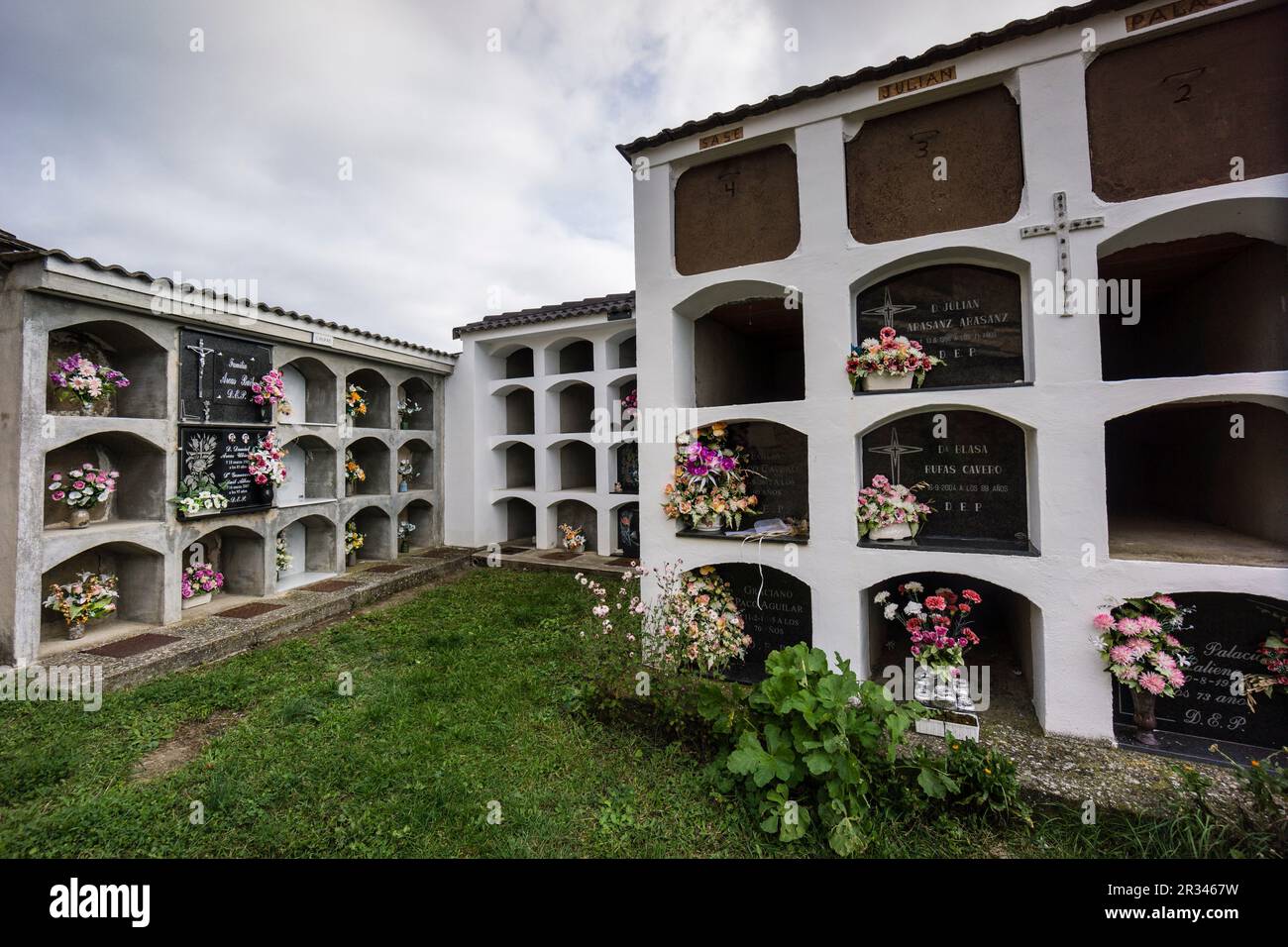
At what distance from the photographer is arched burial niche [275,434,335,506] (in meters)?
8.76

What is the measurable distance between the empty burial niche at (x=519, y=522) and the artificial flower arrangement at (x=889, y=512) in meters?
8.24

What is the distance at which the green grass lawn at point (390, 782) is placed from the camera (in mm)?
2943

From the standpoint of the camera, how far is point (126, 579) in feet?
21.4

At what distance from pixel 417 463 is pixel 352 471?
1.83 m

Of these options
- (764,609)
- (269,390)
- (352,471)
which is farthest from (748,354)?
(352,471)

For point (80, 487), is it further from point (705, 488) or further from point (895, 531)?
point (895, 531)

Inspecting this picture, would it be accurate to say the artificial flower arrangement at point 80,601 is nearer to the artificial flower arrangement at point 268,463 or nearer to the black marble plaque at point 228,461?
the black marble plaque at point 228,461

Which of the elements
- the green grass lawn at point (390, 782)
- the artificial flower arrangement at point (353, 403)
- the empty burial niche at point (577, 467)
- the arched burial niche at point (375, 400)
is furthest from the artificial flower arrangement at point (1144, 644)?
the arched burial niche at point (375, 400)

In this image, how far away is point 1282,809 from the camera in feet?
8.82

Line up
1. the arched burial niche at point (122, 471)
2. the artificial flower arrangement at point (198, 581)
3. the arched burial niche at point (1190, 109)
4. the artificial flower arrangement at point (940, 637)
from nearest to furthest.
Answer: the arched burial niche at point (1190, 109) → the artificial flower arrangement at point (940, 637) → the arched burial niche at point (122, 471) → the artificial flower arrangement at point (198, 581)
